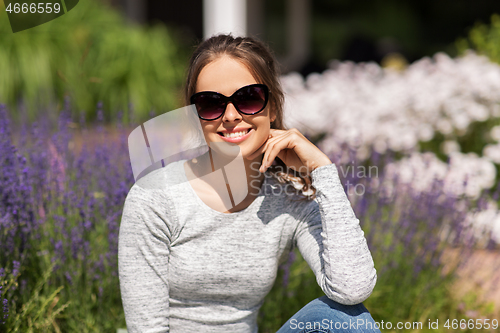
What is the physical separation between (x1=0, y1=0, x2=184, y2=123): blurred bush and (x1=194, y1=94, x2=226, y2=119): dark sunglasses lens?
3169 millimetres

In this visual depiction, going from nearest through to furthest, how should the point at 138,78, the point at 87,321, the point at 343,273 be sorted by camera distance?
1. the point at 343,273
2. the point at 87,321
3. the point at 138,78

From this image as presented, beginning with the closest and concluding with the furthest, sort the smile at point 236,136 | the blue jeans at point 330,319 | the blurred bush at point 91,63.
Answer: the blue jeans at point 330,319
the smile at point 236,136
the blurred bush at point 91,63

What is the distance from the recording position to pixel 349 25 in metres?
10.1

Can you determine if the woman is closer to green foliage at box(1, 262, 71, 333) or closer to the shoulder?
the shoulder

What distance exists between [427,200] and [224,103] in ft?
5.14

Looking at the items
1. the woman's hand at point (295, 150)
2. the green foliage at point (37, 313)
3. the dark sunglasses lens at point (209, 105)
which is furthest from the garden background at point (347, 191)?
the woman's hand at point (295, 150)

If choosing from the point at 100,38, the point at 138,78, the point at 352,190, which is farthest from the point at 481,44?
the point at 100,38

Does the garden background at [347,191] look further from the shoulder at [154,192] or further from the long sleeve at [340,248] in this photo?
the long sleeve at [340,248]

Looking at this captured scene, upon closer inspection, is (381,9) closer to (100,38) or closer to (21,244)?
(100,38)

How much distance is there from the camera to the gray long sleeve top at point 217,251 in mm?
1381

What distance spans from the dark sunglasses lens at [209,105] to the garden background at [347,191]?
1.48ft

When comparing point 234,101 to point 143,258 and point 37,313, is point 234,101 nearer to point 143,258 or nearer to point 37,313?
point 143,258

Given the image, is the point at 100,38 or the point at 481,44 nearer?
the point at 481,44

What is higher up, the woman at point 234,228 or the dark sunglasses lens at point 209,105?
the dark sunglasses lens at point 209,105
